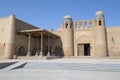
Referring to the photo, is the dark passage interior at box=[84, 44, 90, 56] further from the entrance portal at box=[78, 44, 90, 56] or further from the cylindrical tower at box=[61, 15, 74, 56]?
the cylindrical tower at box=[61, 15, 74, 56]

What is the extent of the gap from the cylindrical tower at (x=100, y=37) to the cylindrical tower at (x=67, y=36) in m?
4.42

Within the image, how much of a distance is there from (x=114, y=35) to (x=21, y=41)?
588 inches

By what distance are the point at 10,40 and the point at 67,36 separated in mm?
9817

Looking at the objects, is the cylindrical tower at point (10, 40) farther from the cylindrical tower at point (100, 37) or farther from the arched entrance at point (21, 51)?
the cylindrical tower at point (100, 37)

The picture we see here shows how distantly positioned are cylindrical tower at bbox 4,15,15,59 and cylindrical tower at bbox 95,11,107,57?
13130mm

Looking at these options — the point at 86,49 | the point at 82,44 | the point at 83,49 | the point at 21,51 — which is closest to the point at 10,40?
the point at 21,51

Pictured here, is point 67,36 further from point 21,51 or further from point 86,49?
point 21,51

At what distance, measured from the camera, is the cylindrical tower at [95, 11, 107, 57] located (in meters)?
23.7

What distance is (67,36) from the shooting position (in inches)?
1019

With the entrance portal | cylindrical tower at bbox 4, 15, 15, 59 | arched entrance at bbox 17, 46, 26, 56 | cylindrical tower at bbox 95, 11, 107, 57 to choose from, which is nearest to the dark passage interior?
the entrance portal

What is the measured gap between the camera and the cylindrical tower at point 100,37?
23.7 m

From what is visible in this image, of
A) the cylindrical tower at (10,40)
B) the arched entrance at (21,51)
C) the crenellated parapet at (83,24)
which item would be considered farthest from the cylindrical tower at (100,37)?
the cylindrical tower at (10,40)

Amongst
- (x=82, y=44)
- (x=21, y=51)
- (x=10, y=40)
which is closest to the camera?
(x=10, y=40)

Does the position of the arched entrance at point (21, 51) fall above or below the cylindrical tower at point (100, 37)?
below
